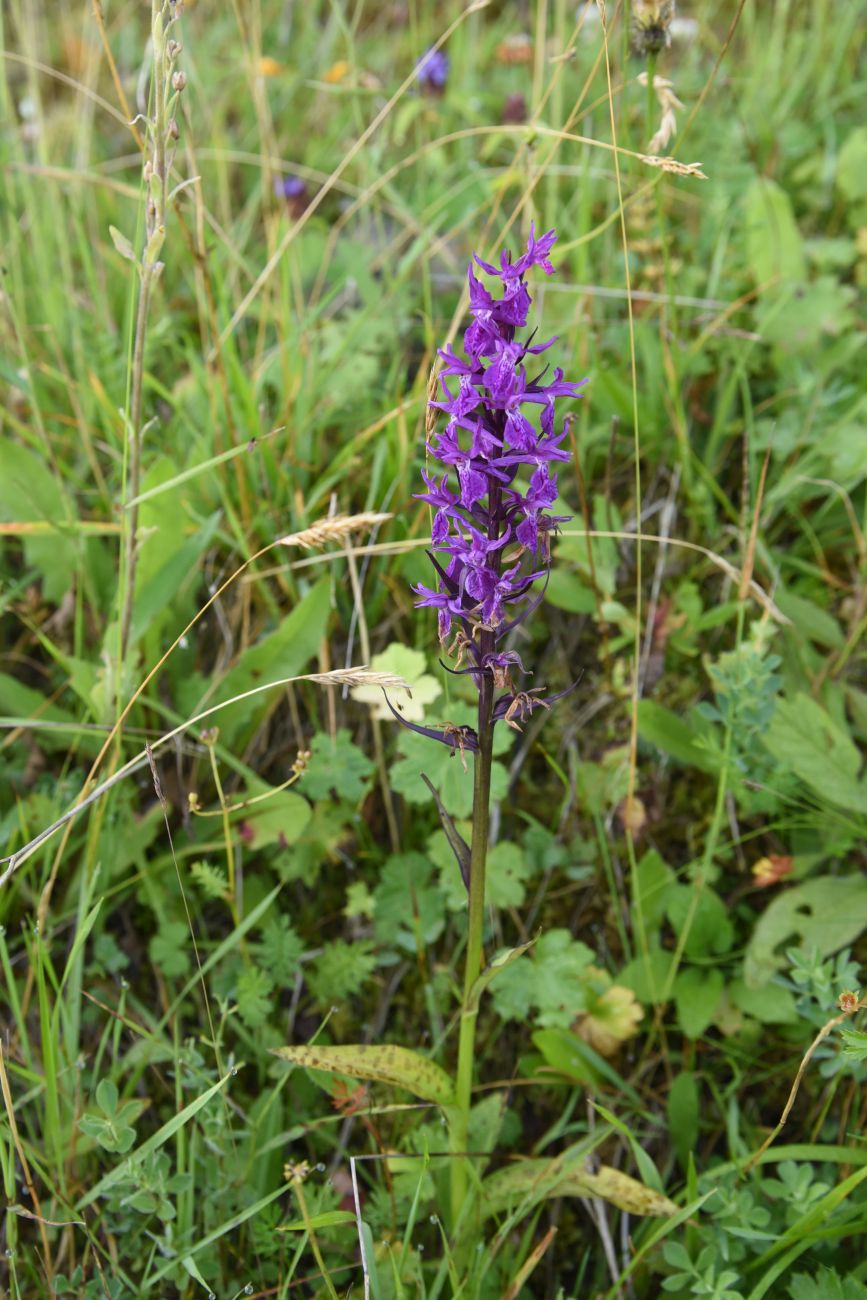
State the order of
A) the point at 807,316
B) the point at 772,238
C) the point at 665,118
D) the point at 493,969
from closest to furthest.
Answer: the point at 493,969
the point at 665,118
the point at 807,316
the point at 772,238

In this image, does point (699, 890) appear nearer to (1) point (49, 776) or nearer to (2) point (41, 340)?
(1) point (49, 776)

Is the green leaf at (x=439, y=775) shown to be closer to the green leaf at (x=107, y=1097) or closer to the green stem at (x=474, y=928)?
the green stem at (x=474, y=928)

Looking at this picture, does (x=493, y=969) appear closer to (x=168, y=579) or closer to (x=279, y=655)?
(x=279, y=655)

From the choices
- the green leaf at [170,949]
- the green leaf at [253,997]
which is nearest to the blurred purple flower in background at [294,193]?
the green leaf at [170,949]

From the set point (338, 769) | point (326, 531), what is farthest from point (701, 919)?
point (326, 531)

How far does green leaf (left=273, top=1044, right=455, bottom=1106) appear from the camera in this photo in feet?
5.35

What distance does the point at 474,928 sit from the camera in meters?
1.61

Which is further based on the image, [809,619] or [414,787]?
[809,619]

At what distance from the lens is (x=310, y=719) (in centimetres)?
242

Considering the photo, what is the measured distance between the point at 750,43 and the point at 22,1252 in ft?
14.2

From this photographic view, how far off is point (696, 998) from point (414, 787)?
72cm

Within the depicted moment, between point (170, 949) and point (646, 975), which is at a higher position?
point (170, 949)

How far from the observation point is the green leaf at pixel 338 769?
2.19 meters

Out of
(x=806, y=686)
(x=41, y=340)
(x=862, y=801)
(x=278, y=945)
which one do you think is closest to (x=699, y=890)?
(x=862, y=801)
